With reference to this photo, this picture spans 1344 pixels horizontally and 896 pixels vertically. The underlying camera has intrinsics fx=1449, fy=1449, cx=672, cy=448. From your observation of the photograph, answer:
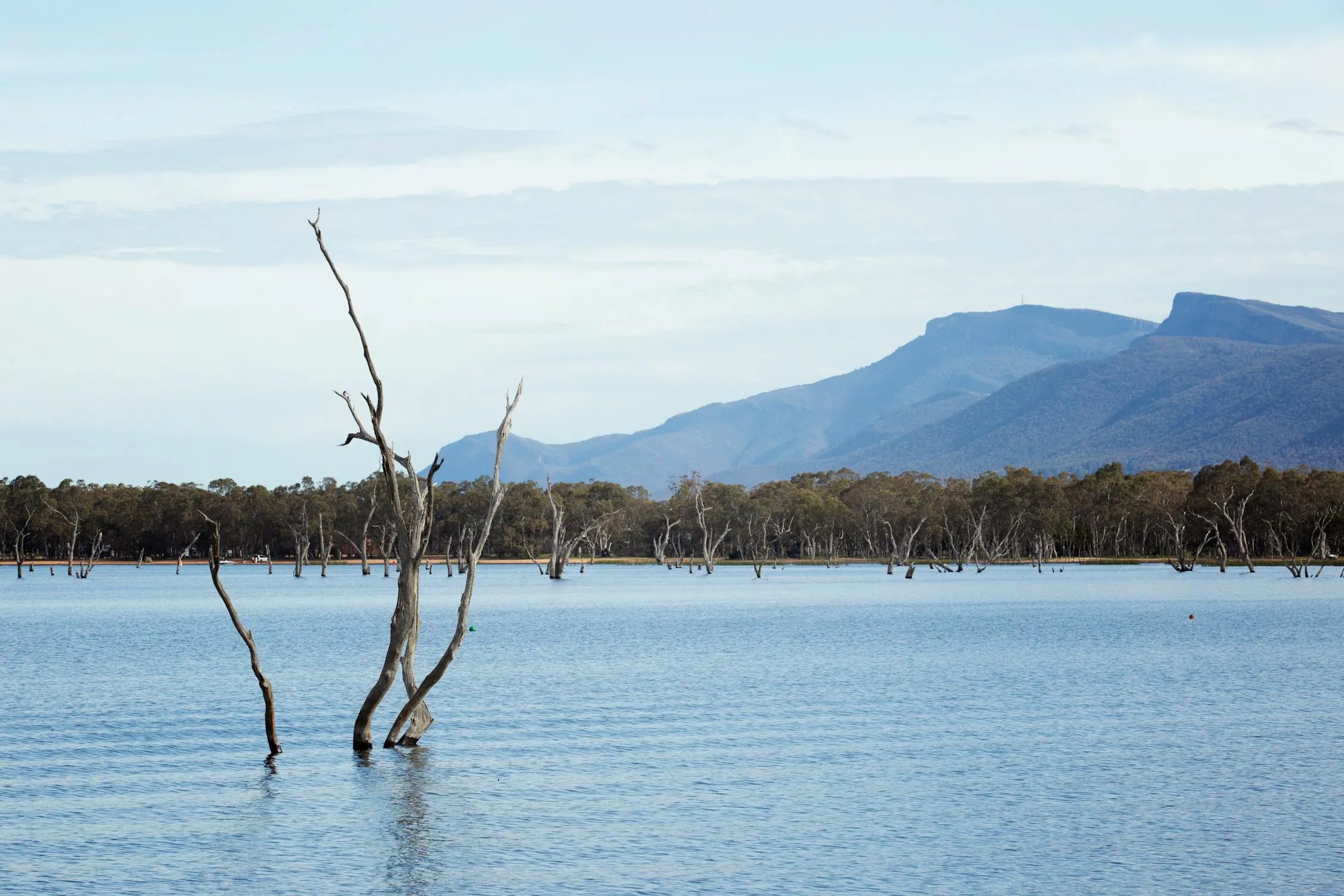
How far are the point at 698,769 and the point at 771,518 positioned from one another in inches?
5592

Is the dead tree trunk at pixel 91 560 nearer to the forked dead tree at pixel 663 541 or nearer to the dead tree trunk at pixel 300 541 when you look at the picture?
the dead tree trunk at pixel 300 541

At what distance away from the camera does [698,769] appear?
24156 mm

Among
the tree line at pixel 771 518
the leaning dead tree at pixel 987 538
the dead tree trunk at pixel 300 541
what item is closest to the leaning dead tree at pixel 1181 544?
the tree line at pixel 771 518

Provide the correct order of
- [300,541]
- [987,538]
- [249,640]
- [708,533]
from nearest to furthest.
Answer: [249,640] < [300,541] < [708,533] < [987,538]

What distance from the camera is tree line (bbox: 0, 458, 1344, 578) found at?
137 m

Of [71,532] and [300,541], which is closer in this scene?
[300,541]

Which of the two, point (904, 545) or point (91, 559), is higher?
point (904, 545)

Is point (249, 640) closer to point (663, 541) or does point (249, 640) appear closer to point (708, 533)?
point (708, 533)

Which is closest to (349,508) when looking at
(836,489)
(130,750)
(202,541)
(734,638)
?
(202,541)

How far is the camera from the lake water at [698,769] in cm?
1758

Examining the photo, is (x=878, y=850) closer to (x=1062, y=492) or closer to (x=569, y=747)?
(x=569, y=747)

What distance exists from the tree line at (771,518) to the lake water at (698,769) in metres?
82.1

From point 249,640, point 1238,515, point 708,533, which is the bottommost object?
point 249,640

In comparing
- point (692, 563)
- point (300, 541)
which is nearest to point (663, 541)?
point (692, 563)
